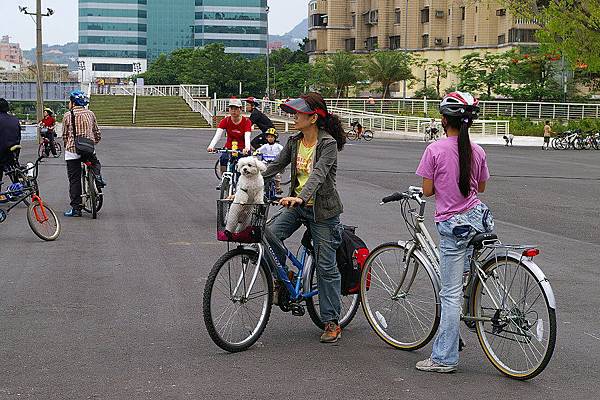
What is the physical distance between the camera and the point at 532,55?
7431cm

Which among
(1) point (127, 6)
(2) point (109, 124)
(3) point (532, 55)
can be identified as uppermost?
(1) point (127, 6)

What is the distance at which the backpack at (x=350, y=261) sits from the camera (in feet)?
24.2

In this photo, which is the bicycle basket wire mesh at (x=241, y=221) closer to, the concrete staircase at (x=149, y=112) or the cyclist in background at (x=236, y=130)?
the cyclist in background at (x=236, y=130)

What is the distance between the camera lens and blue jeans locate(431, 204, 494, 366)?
6.38 metres

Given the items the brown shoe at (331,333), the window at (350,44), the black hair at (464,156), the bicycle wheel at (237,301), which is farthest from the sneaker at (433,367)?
the window at (350,44)

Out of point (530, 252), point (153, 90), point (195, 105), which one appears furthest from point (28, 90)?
point (530, 252)

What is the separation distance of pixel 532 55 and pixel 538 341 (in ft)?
233

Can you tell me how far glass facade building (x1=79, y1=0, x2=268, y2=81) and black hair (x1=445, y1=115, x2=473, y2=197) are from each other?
174564mm

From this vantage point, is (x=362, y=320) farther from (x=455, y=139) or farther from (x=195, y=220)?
(x=195, y=220)

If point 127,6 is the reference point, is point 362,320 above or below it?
below

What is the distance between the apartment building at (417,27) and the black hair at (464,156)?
226 ft

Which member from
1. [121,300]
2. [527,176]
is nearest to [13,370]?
[121,300]

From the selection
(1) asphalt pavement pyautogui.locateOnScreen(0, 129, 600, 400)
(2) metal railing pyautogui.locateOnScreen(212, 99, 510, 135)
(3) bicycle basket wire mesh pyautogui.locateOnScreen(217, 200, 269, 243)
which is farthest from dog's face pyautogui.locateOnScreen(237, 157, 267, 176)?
(2) metal railing pyautogui.locateOnScreen(212, 99, 510, 135)

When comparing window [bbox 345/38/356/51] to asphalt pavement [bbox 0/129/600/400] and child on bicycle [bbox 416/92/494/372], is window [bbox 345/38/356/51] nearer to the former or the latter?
asphalt pavement [bbox 0/129/600/400]
